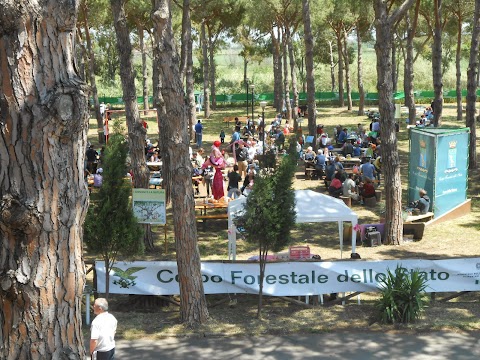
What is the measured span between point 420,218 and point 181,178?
8.42 m

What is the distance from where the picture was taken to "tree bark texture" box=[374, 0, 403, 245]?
15.9 m

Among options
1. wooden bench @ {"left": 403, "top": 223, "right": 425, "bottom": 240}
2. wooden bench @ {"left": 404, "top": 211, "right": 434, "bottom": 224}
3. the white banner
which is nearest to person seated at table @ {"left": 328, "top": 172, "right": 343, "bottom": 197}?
wooden bench @ {"left": 404, "top": 211, "right": 434, "bottom": 224}

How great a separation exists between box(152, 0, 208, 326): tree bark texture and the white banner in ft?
2.36

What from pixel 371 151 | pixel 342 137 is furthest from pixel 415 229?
pixel 342 137

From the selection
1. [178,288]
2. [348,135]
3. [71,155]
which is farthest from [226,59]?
[71,155]

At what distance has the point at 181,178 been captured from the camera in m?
11.3

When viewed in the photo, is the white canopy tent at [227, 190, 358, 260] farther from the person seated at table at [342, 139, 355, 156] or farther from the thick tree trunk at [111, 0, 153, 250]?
the person seated at table at [342, 139, 355, 156]

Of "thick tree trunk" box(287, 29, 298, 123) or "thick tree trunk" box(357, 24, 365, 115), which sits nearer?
"thick tree trunk" box(287, 29, 298, 123)

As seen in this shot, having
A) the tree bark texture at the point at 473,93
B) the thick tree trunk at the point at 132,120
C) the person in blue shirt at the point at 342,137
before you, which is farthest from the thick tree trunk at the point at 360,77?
the thick tree trunk at the point at 132,120

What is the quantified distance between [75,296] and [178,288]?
8.05 metres

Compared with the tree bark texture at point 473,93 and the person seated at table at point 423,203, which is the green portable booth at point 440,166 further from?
the tree bark texture at point 473,93

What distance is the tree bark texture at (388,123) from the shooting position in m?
15.9

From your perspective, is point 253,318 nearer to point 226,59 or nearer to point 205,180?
point 205,180

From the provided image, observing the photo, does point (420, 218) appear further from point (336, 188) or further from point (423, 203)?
point (336, 188)
